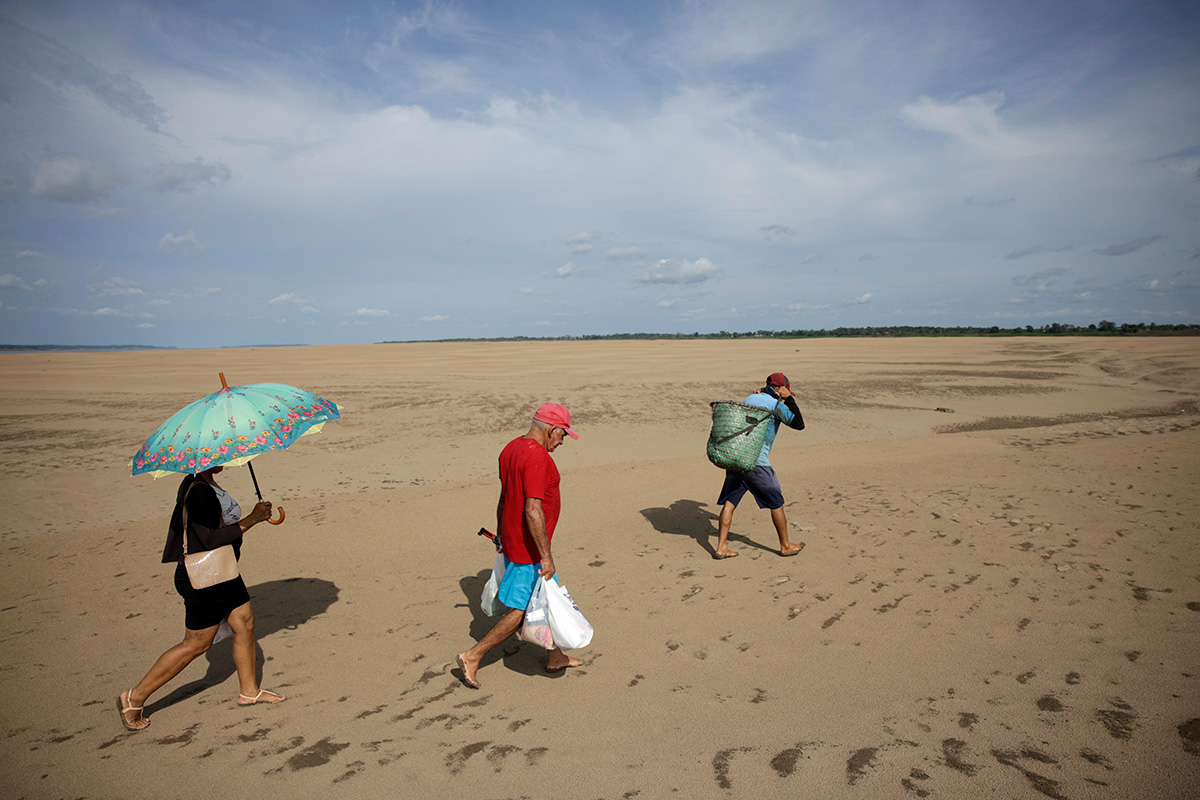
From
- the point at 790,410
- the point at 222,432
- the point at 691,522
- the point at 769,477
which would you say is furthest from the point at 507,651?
the point at 691,522

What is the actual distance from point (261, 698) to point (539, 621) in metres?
1.95

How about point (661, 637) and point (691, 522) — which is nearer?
point (661, 637)

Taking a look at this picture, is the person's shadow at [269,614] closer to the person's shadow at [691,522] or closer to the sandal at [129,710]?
the sandal at [129,710]

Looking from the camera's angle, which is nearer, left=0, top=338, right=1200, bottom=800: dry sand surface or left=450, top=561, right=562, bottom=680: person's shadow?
left=0, top=338, right=1200, bottom=800: dry sand surface

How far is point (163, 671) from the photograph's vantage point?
143 inches

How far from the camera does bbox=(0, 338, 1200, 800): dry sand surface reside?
321 cm

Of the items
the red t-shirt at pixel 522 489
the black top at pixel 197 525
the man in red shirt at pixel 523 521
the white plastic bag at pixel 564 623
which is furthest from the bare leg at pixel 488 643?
the black top at pixel 197 525

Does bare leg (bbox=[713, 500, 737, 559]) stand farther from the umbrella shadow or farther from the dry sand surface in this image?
the umbrella shadow

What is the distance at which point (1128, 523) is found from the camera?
6773 millimetres

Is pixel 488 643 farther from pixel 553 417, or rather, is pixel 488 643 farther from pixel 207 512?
pixel 207 512

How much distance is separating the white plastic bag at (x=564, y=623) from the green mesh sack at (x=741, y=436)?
99.3 inches

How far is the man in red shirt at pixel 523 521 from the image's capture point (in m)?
3.81

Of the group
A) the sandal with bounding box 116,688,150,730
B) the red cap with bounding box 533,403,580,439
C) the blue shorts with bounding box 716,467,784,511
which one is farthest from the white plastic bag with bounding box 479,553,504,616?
the blue shorts with bounding box 716,467,784,511

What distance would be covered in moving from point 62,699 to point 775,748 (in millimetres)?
4844
